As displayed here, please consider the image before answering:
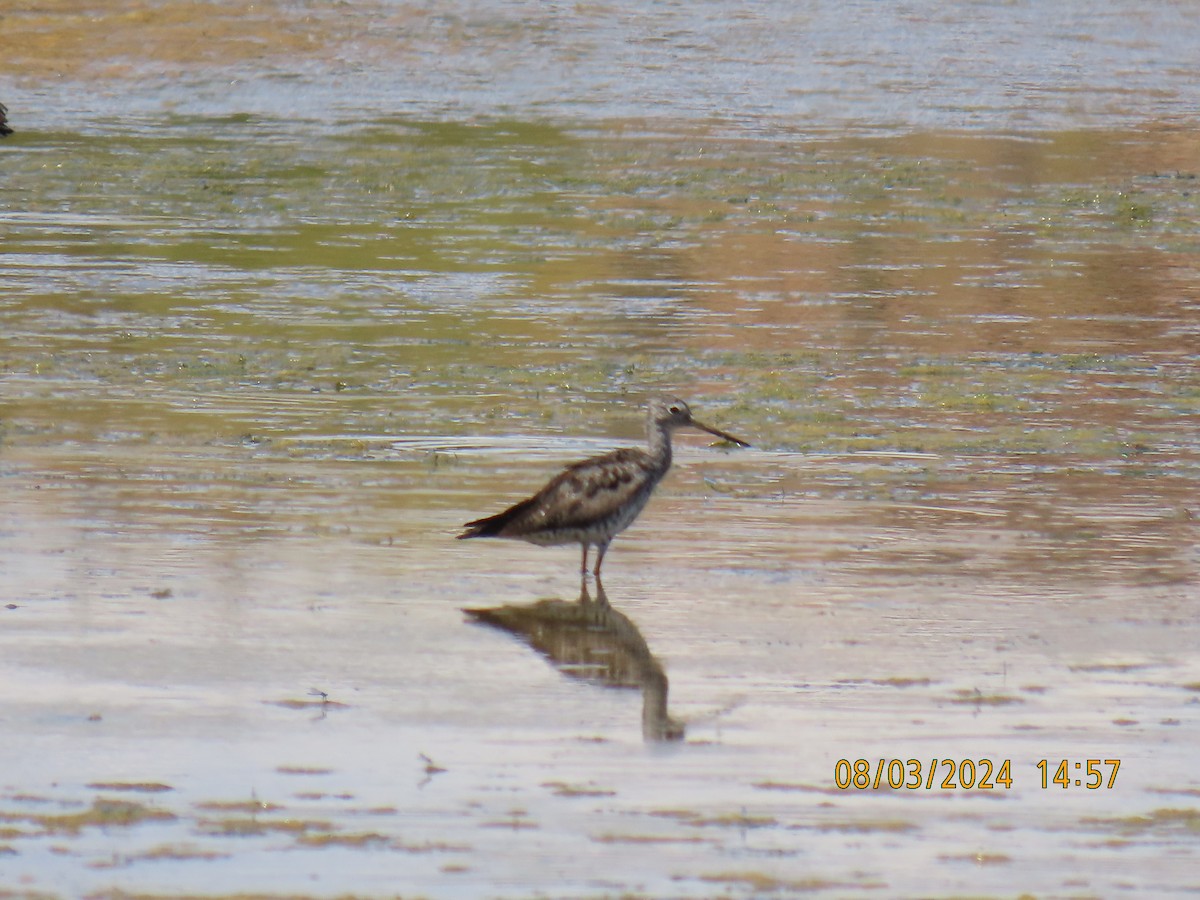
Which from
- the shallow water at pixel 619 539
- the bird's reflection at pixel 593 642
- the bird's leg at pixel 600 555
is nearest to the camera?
the shallow water at pixel 619 539

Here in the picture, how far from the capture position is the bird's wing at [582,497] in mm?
9906

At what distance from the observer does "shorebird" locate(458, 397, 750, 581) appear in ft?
32.6

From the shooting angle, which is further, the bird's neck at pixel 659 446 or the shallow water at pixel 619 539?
the bird's neck at pixel 659 446

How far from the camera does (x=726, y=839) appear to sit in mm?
6730

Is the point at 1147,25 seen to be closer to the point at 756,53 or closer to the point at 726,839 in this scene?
the point at 756,53

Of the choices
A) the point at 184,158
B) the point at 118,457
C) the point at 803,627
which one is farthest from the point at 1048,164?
the point at 803,627

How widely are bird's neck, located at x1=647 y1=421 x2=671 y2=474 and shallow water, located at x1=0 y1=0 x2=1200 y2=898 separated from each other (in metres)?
0.37

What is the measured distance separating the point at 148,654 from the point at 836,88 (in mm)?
23984

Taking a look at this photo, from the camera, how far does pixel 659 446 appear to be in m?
10.6
